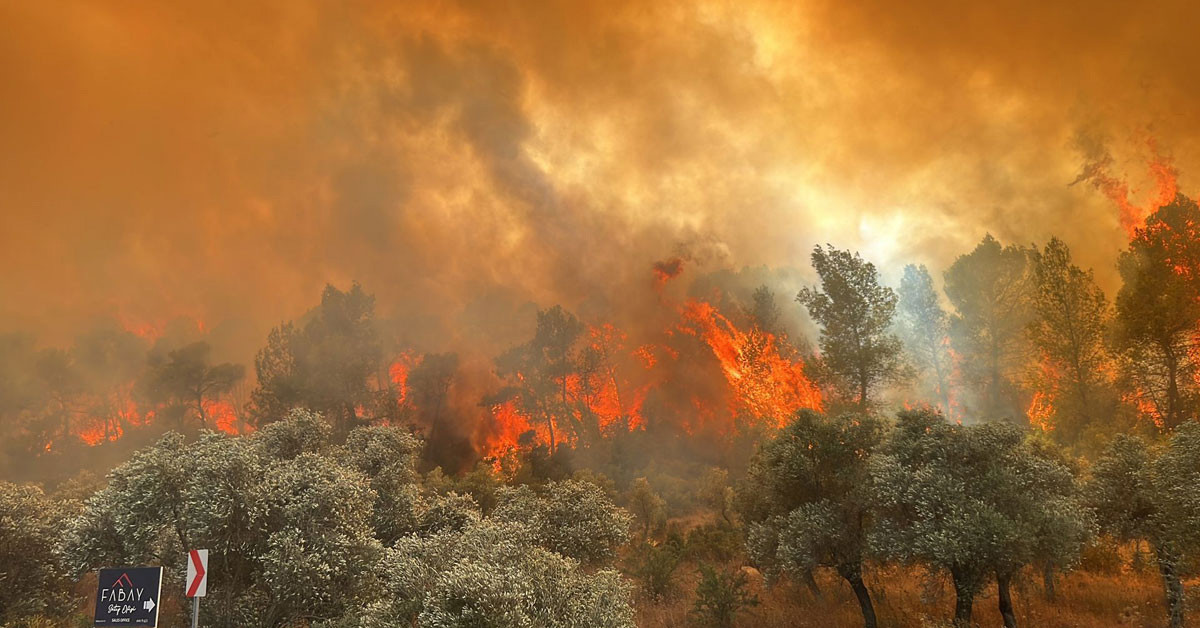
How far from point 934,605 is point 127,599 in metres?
40.1

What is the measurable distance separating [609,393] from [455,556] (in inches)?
3541

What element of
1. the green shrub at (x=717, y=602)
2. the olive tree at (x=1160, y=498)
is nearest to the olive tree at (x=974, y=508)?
the olive tree at (x=1160, y=498)

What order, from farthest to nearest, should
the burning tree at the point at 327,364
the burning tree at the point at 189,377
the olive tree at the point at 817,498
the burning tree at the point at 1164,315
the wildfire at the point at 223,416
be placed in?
the wildfire at the point at 223,416 → the burning tree at the point at 189,377 → the burning tree at the point at 327,364 → the burning tree at the point at 1164,315 → the olive tree at the point at 817,498

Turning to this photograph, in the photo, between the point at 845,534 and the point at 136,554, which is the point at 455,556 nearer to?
the point at 136,554

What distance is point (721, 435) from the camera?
101000 mm

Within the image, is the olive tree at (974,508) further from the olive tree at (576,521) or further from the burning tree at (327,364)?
the burning tree at (327,364)

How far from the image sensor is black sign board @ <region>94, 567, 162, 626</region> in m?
17.6

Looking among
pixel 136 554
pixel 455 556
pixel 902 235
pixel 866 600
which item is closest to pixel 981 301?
pixel 902 235

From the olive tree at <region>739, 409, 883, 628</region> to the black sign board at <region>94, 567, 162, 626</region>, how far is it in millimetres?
27311

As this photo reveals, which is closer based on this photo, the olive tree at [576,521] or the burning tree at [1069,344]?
the olive tree at [576,521]

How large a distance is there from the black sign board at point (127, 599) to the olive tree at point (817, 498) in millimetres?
27311

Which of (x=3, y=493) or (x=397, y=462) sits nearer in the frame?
(x=3, y=493)

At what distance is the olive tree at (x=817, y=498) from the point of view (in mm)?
28797

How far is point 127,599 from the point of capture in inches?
696
